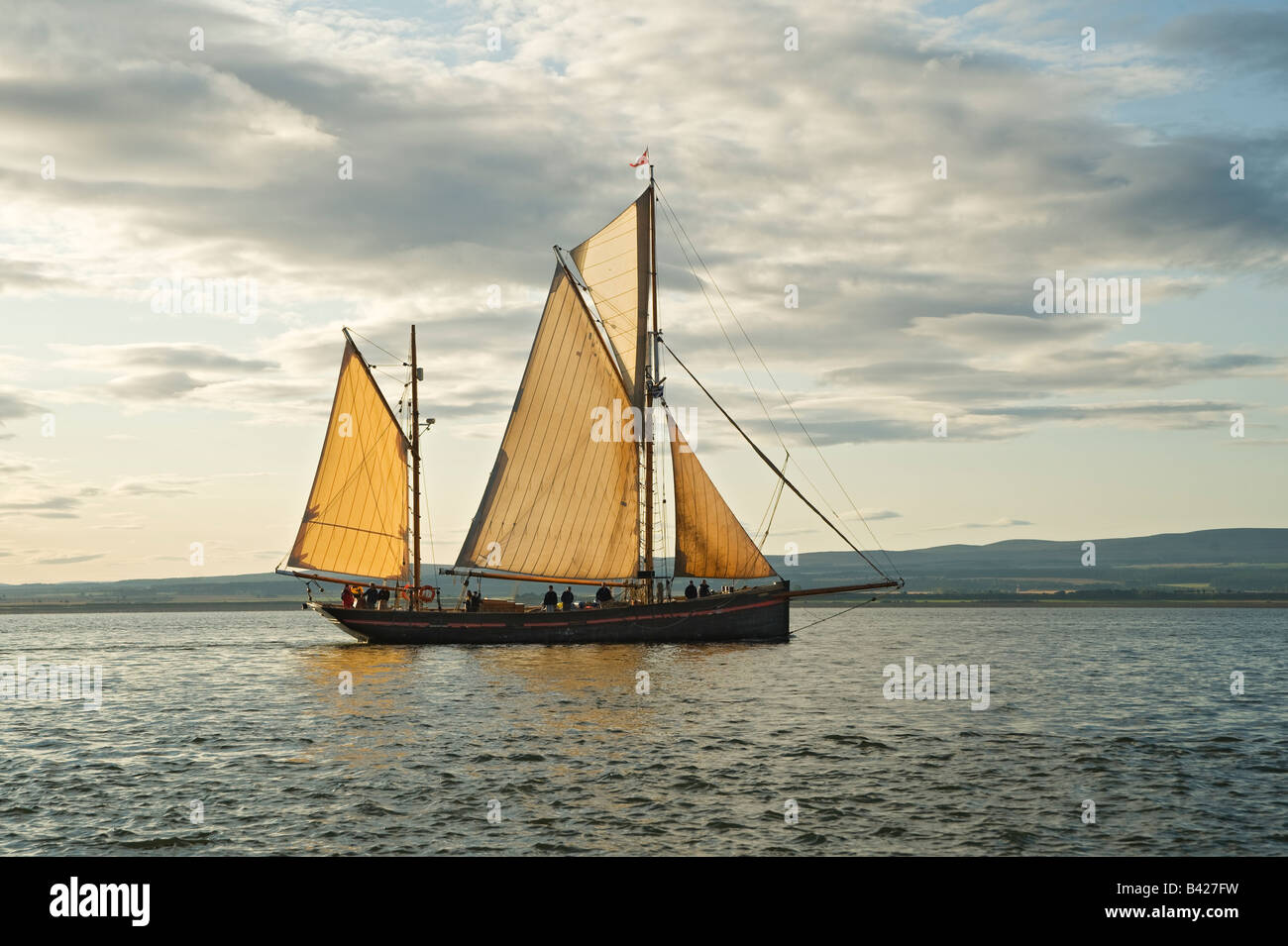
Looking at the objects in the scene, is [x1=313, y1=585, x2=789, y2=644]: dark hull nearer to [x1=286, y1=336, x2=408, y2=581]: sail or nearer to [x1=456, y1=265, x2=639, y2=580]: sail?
[x1=456, y1=265, x2=639, y2=580]: sail

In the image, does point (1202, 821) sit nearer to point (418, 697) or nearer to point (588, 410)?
point (418, 697)

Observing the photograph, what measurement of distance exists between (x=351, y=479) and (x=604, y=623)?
1888 cm

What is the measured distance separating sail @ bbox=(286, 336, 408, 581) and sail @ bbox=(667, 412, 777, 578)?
743 inches

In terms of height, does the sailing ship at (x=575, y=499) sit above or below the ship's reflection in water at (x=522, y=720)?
above

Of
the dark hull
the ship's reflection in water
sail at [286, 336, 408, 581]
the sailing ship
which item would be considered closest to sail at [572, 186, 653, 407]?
the sailing ship

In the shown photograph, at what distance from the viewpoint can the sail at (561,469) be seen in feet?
228

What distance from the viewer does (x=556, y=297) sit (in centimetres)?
6988

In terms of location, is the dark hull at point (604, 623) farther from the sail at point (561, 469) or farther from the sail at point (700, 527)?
the sail at point (561, 469)

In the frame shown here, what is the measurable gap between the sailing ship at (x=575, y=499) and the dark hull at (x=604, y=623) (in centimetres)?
10

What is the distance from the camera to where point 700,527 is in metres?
70.8

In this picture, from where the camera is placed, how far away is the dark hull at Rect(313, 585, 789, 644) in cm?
7331

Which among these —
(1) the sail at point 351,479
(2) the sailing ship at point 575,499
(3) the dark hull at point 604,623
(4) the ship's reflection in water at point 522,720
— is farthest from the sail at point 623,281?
(4) the ship's reflection in water at point 522,720
